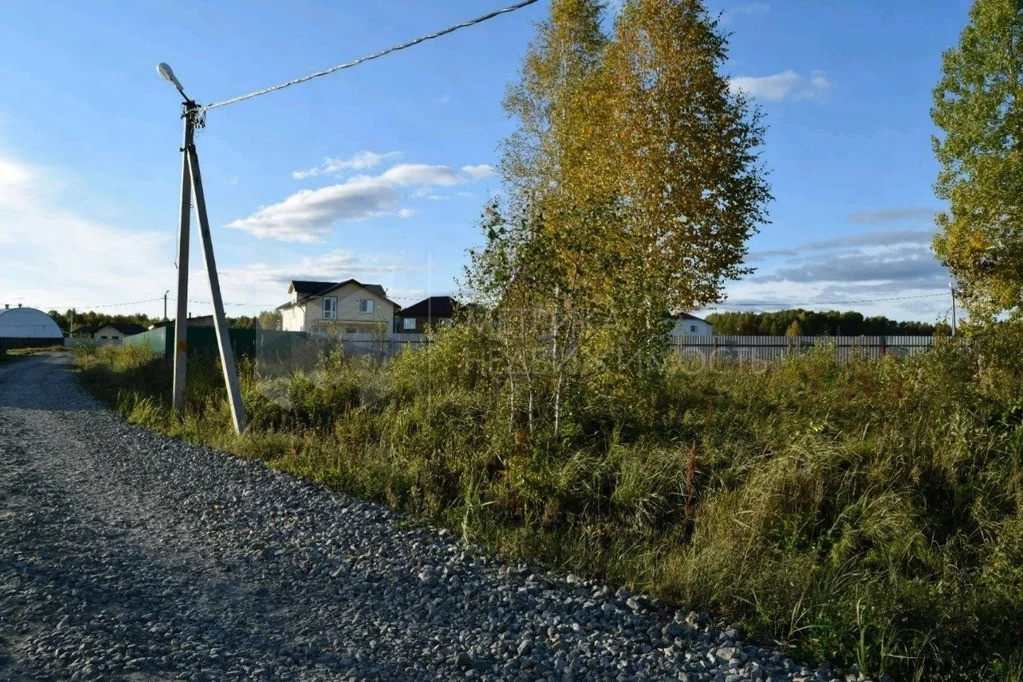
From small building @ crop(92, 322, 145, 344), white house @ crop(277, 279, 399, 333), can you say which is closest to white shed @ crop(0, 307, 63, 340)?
small building @ crop(92, 322, 145, 344)

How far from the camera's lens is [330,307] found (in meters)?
47.5

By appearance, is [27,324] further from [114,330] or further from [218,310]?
[218,310]

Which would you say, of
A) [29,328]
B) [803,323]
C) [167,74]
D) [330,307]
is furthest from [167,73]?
[29,328]

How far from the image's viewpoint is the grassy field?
526 cm

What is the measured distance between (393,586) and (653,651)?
197cm

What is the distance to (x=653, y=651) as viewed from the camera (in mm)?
4801

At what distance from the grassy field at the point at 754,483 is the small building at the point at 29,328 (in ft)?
237

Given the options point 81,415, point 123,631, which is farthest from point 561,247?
point 81,415

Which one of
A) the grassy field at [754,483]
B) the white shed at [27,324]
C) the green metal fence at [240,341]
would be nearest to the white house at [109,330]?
the white shed at [27,324]

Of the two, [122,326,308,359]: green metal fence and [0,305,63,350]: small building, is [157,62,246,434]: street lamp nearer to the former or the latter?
[122,326,308,359]: green metal fence

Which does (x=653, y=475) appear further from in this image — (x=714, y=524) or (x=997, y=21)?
(x=997, y=21)

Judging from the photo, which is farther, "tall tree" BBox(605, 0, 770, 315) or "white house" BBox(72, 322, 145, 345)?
"white house" BBox(72, 322, 145, 345)

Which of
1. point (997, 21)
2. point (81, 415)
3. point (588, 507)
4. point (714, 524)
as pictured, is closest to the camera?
point (714, 524)

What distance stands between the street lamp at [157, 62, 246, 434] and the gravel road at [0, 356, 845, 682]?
11.5 ft
